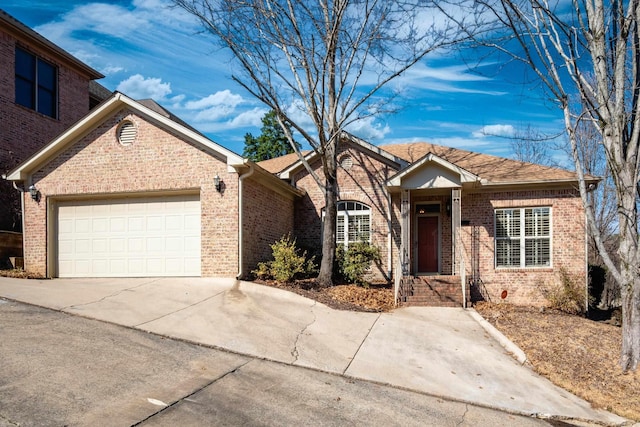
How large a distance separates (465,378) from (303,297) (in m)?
4.64

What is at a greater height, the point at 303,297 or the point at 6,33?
the point at 6,33

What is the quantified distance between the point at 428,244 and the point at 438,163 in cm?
311

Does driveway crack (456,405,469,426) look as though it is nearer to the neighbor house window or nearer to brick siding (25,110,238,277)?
brick siding (25,110,238,277)

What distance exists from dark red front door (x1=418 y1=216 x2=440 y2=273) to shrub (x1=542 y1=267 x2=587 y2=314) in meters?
3.48

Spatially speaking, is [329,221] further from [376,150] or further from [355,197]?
[376,150]

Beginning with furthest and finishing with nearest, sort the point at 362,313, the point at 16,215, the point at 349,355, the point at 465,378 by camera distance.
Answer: the point at 16,215
the point at 362,313
the point at 349,355
the point at 465,378

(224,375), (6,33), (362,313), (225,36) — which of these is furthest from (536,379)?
(6,33)

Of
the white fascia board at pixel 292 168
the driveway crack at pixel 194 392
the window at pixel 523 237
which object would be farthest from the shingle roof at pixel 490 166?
the driveway crack at pixel 194 392

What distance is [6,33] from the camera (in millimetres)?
16047

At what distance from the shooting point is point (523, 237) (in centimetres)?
1440

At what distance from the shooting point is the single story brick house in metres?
12.4

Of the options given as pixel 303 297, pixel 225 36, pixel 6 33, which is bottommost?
pixel 303 297

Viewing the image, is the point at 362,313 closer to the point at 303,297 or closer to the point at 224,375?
the point at 303,297

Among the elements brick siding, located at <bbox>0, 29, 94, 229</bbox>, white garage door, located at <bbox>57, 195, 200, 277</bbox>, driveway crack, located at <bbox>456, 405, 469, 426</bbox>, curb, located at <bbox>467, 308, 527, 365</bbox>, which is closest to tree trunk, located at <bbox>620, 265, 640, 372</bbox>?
curb, located at <bbox>467, 308, 527, 365</bbox>
